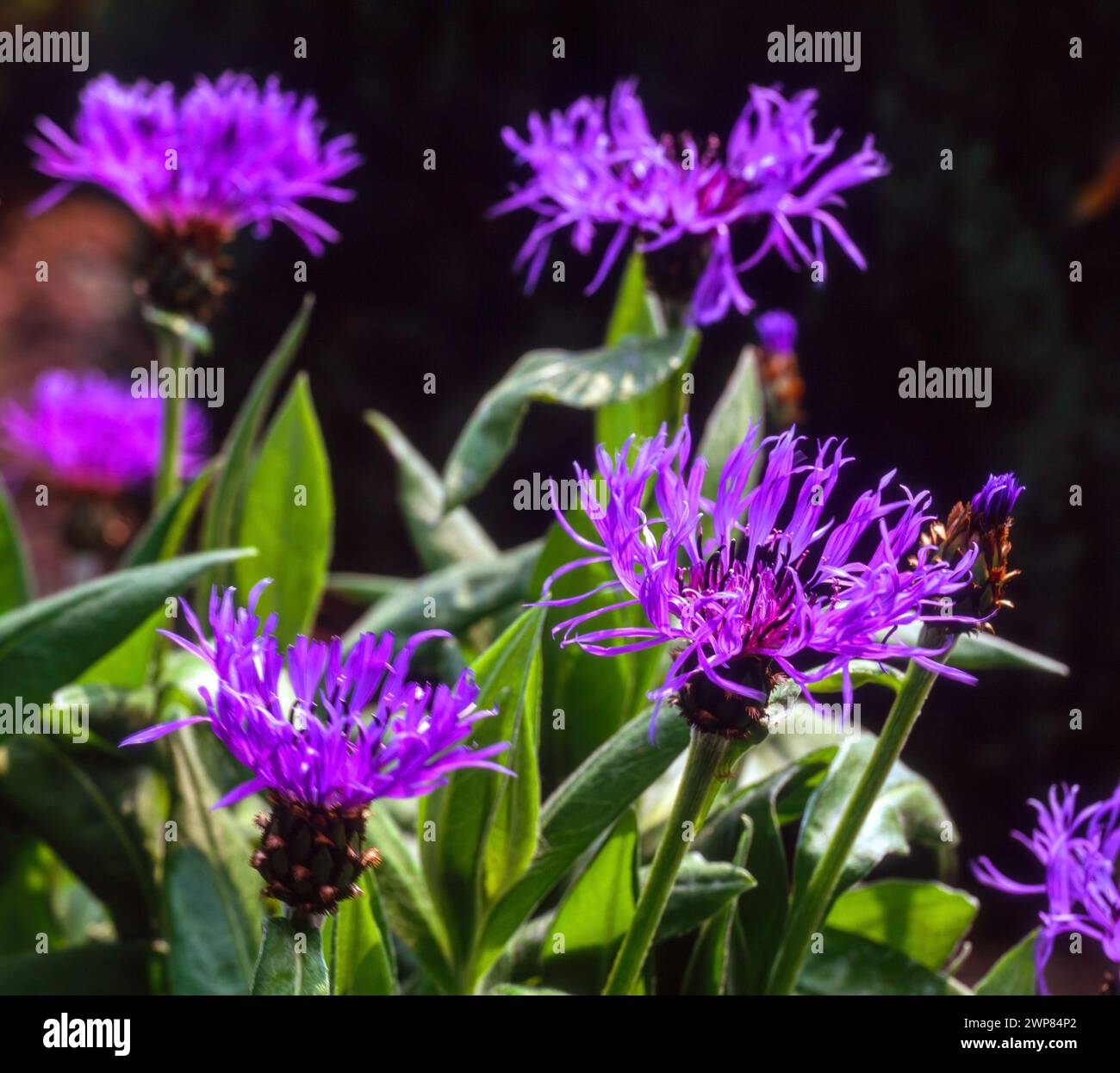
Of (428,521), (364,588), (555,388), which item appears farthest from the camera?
(364,588)

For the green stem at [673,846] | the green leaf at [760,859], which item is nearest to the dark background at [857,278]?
the green leaf at [760,859]

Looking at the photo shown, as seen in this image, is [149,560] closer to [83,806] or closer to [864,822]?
[83,806]

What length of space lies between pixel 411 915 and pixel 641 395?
0.45 metres

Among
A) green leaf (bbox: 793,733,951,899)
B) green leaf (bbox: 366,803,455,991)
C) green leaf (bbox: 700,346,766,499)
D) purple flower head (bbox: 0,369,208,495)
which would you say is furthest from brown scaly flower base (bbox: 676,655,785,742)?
purple flower head (bbox: 0,369,208,495)

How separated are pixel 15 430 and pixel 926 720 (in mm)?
2051

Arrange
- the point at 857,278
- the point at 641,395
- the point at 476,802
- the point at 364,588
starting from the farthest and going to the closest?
the point at 857,278 < the point at 364,588 < the point at 641,395 < the point at 476,802

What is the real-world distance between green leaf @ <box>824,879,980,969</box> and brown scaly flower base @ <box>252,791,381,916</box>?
0.51 meters

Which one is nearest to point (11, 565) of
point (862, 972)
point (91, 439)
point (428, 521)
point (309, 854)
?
point (428, 521)

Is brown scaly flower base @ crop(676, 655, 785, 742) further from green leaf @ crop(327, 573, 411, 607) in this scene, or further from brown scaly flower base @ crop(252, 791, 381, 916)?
green leaf @ crop(327, 573, 411, 607)

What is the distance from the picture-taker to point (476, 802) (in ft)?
3.14

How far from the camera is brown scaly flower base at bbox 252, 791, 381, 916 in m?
0.72

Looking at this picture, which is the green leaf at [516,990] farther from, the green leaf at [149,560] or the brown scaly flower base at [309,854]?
the green leaf at [149,560]

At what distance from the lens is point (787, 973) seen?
0.92m

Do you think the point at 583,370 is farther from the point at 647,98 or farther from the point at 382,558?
the point at 382,558
